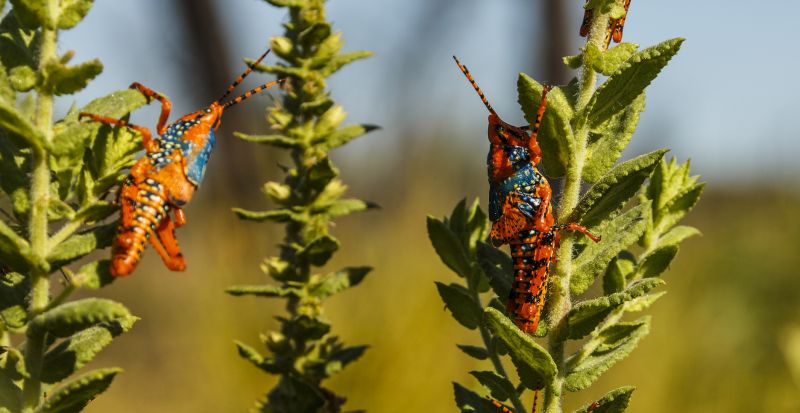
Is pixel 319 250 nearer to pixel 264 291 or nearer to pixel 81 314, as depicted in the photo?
pixel 264 291

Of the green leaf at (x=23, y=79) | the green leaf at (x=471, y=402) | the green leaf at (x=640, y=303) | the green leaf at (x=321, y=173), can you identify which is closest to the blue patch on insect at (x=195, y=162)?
the green leaf at (x=321, y=173)

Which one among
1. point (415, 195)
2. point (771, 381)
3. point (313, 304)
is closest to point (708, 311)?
point (771, 381)

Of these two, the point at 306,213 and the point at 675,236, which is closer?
the point at 675,236

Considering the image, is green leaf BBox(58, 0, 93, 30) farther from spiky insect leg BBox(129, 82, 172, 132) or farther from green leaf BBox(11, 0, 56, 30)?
spiky insect leg BBox(129, 82, 172, 132)

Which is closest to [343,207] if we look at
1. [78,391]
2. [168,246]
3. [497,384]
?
[168,246]

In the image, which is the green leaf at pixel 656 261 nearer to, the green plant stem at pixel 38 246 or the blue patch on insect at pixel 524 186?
the blue patch on insect at pixel 524 186
